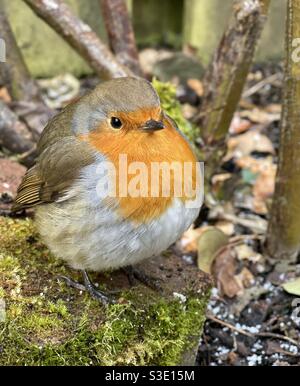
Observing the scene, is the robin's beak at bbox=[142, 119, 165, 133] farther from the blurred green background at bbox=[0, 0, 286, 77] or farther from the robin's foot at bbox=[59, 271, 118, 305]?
the blurred green background at bbox=[0, 0, 286, 77]

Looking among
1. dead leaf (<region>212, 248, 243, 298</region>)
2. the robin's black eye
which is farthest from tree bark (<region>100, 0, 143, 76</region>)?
the robin's black eye

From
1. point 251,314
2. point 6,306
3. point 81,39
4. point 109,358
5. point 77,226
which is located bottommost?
point 251,314

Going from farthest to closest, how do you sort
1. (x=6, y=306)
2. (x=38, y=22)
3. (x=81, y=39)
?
(x=38, y=22) → (x=81, y=39) → (x=6, y=306)

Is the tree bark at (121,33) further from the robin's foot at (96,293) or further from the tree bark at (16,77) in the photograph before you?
the robin's foot at (96,293)

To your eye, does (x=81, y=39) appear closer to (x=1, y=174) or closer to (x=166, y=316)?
(x=1, y=174)

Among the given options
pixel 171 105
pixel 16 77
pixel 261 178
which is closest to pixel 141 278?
pixel 171 105
